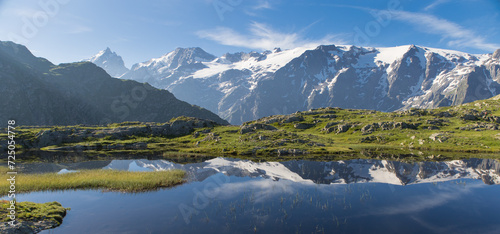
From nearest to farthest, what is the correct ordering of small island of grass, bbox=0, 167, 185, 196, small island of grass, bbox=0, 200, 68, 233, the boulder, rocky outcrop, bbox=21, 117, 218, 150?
1. small island of grass, bbox=0, 200, 68, 233
2. small island of grass, bbox=0, 167, 185, 196
3. rocky outcrop, bbox=21, 117, 218, 150
4. the boulder

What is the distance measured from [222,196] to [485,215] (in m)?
33.7

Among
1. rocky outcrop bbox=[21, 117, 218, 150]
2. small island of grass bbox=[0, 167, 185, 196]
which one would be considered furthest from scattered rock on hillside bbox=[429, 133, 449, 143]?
rocky outcrop bbox=[21, 117, 218, 150]

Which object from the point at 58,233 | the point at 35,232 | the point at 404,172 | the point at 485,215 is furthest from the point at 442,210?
the point at 35,232

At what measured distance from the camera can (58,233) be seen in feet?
88.4

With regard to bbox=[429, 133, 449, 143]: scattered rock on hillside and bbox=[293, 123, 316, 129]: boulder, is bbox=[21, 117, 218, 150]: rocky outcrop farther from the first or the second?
bbox=[429, 133, 449, 143]: scattered rock on hillside

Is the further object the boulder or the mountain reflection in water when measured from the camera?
the boulder

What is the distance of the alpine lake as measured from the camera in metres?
28.1

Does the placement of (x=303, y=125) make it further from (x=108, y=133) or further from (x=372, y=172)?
(x=108, y=133)

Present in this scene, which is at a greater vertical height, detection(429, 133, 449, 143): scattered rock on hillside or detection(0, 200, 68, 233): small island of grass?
detection(429, 133, 449, 143): scattered rock on hillside

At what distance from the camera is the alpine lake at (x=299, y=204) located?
28.1 meters

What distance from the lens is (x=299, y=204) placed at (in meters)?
35.4

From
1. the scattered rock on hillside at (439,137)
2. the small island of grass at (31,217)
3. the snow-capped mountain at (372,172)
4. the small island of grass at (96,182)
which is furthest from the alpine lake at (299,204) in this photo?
the scattered rock on hillside at (439,137)

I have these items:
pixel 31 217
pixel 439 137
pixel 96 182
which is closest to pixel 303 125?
pixel 439 137

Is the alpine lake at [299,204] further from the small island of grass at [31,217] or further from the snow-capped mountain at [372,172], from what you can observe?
the small island of grass at [31,217]
